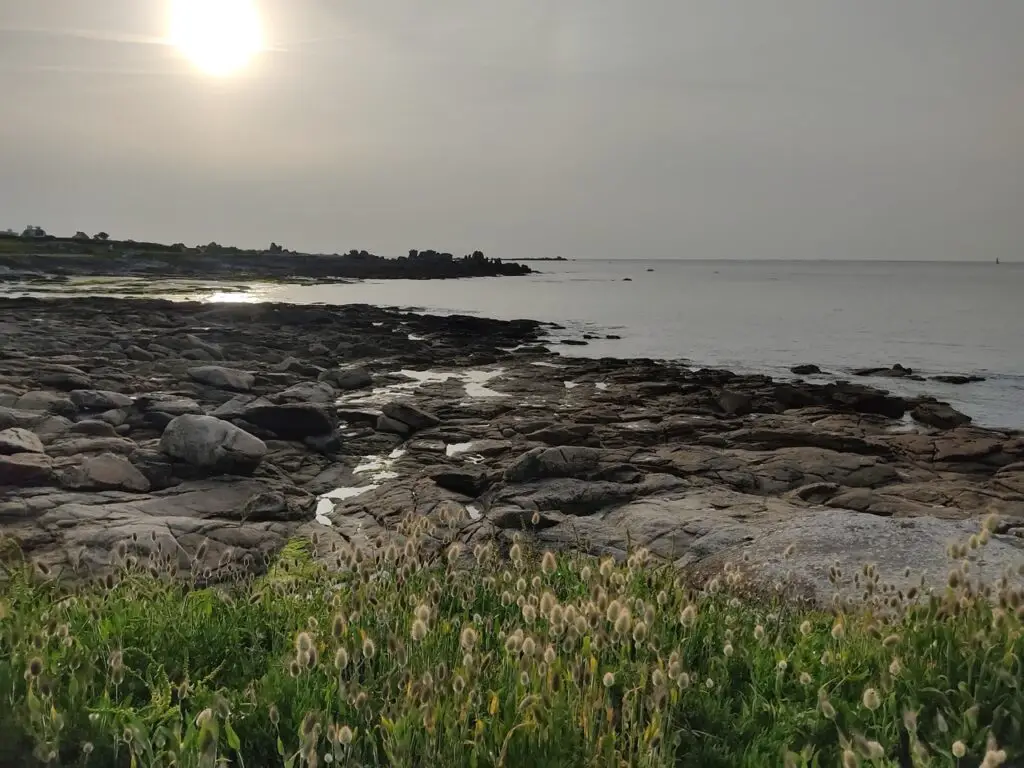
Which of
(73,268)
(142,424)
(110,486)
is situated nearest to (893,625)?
(110,486)

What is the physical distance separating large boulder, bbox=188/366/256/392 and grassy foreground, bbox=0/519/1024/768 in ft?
55.1

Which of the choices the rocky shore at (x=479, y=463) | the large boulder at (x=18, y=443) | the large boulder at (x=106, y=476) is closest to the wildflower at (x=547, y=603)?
the rocky shore at (x=479, y=463)

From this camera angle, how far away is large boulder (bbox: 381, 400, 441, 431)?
18.9 m

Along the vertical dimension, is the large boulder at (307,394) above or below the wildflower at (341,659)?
below

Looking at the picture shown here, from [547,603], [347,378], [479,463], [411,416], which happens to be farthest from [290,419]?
[547,603]

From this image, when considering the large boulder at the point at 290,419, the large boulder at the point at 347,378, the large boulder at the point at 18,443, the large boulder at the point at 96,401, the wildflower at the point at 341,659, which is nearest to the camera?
the wildflower at the point at 341,659

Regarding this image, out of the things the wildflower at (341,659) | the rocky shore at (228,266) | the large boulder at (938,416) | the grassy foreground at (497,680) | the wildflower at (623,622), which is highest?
the rocky shore at (228,266)

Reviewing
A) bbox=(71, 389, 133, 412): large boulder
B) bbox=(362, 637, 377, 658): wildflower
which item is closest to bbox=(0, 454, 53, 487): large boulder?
bbox=(71, 389, 133, 412): large boulder

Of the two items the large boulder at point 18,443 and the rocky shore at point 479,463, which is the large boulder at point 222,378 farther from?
the large boulder at point 18,443

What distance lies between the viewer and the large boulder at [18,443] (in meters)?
12.0

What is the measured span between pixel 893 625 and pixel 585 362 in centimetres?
2805

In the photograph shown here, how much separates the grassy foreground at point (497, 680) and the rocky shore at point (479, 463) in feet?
3.24

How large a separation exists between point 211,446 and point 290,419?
3285 mm

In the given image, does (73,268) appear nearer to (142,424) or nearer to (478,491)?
(142,424)
